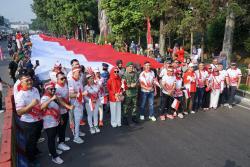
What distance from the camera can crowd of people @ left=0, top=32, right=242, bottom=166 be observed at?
634 centimetres

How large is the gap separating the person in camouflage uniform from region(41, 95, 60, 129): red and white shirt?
9.53 ft

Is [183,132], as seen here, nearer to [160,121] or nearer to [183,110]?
[160,121]

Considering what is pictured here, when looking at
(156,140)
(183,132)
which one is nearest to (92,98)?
(156,140)

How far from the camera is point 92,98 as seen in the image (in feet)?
27.7

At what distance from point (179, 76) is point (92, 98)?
3071 mm

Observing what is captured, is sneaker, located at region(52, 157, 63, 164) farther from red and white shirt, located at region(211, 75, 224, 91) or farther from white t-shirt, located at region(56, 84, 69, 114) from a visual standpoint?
red and white shirt, located at region(211, 75, 224, 91)

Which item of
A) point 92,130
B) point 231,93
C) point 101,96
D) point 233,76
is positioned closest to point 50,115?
point 92,130

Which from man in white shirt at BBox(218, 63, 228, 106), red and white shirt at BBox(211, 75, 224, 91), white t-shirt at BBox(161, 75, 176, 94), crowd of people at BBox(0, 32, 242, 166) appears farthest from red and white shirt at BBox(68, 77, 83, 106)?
man in white shirt at BBox(218, 63, 228, 106)

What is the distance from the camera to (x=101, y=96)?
9062 mm

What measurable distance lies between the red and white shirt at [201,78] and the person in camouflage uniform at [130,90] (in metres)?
2.30

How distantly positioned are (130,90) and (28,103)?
355 centimetres

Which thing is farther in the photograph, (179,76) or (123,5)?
(123,5)

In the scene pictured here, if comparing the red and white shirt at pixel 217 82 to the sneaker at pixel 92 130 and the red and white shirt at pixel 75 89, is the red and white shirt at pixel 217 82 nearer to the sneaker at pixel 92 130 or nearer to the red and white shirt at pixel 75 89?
the sneaker at pixel 92 130

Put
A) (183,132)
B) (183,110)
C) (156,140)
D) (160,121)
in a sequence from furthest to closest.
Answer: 1. (183,110)
2. (160,121)
3. (183,132)
4. (156,140)
